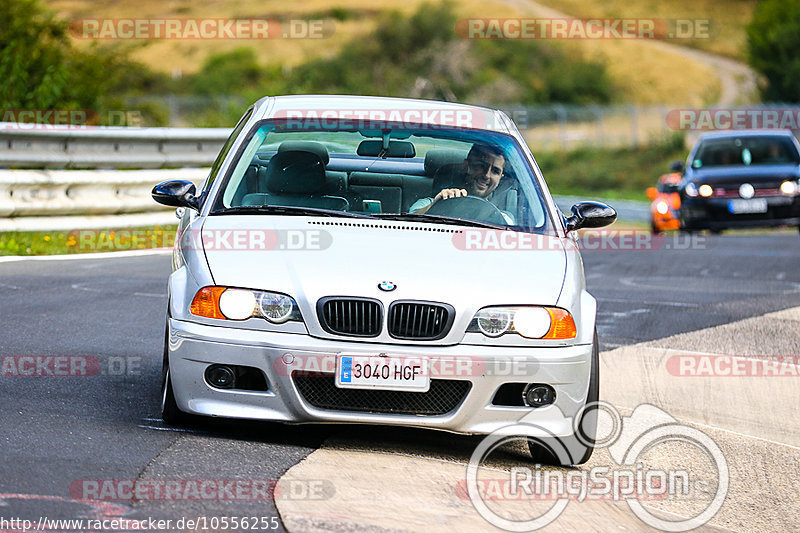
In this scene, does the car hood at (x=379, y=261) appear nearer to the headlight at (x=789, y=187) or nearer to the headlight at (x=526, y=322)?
the headlight at (x=526, y=322)

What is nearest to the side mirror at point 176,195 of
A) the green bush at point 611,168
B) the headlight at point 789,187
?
the headlight at point 789,187

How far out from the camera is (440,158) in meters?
7.28

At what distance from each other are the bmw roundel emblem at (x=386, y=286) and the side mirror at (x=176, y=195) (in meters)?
1.45

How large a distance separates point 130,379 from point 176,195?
112 cm

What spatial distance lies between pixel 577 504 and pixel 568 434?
1.79ft

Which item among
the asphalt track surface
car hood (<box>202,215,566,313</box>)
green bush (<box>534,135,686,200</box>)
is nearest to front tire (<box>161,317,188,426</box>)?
the asphalt track surface

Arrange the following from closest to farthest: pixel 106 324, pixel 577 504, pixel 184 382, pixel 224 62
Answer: pixel 577 504, pixel 184 382, pixel 106 324, pixel 224 62

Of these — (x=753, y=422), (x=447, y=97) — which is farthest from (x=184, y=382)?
(x=447, y=97)

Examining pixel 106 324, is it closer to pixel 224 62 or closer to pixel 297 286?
pixel 297 286

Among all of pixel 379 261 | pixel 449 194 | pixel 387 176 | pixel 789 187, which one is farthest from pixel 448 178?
pixel 789 187

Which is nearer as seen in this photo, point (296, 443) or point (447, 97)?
point (296, 443)

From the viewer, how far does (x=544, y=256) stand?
6281mm

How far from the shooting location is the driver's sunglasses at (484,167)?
7023mm

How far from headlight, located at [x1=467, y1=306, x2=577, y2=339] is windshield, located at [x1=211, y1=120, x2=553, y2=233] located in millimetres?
827
